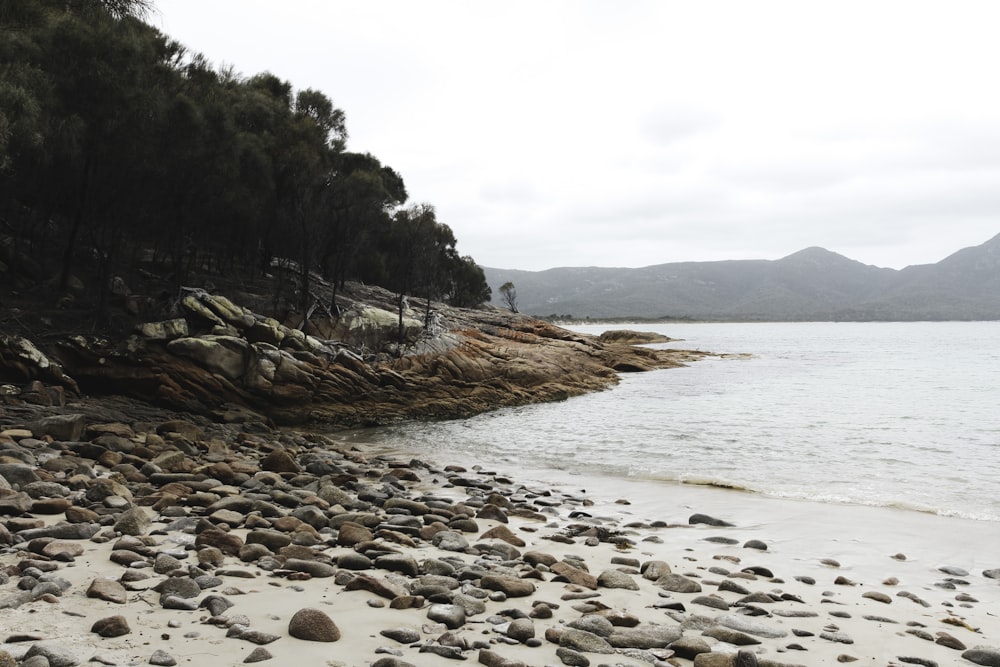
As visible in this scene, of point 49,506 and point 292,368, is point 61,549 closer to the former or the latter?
point 49,506

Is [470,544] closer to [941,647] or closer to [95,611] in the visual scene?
[95,611]

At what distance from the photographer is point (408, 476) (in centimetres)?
1397

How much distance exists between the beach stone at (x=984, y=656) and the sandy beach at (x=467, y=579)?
0.01m

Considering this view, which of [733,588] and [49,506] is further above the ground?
[49,506]

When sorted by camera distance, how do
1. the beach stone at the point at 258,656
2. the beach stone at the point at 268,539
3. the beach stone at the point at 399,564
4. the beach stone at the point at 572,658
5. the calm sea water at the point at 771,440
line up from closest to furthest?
the beach stone at the point at 258,656, the beach stone at the point at 572,658, the beach stone at the point at 399,564, the beach stone at the point at 268,539, the calm sea water at the point at 771,440

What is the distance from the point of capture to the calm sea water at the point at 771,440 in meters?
13.8

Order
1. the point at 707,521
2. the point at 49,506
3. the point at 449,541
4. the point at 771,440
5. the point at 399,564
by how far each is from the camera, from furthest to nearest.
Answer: the point at 771,440 → the point at 707,521 → the point at 449,541 → the point at 49,506 → the point at 399,564

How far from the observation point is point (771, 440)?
1952 cm

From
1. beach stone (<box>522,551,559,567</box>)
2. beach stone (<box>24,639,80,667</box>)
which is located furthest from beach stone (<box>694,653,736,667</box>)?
beach stone (<box>24,639,80,667</box>)

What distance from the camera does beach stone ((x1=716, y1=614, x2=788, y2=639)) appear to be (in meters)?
5.84

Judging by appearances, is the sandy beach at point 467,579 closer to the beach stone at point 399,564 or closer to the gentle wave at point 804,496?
the beach stone at point 399,564

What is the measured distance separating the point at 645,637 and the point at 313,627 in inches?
110

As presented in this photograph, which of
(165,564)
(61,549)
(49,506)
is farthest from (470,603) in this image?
(49,506)

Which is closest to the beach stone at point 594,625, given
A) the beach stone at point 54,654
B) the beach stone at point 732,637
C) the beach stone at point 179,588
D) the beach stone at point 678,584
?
the beach stone at point 732,637
